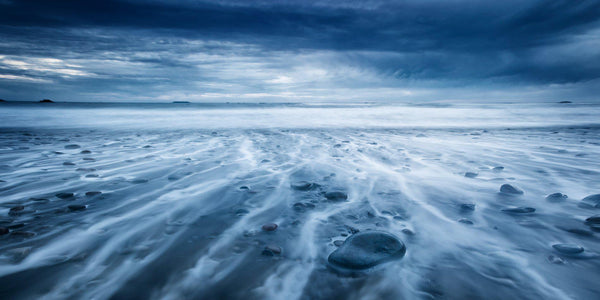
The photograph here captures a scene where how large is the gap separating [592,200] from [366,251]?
2.00 metres

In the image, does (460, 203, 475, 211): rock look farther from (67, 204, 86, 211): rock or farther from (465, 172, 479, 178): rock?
(67, 204, 86, 211): rock

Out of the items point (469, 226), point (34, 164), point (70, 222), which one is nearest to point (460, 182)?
point (469, 226)

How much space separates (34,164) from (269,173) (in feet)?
9.75

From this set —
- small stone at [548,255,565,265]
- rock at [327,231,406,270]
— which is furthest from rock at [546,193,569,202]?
rock at [327,231,406,270]

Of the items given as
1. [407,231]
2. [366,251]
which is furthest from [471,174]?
[366,251]

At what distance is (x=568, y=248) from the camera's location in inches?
57.3

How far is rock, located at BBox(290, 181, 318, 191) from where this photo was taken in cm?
257

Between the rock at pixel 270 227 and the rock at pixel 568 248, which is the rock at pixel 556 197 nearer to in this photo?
the rock at pixel 568 248

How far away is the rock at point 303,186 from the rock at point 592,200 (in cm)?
209

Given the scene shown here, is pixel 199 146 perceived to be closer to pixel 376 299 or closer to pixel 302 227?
pixel 302 227

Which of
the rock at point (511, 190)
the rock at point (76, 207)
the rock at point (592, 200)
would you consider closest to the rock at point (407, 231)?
the rock at point (511, 190)

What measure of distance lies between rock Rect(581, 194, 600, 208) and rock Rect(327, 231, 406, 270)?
67.0 inches

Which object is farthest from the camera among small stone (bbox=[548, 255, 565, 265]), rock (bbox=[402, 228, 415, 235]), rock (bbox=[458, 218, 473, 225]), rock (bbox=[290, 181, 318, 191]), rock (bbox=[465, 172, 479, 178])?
rock (bbox=[465, 172, 479, 178])

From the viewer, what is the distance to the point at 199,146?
5.11 meters
